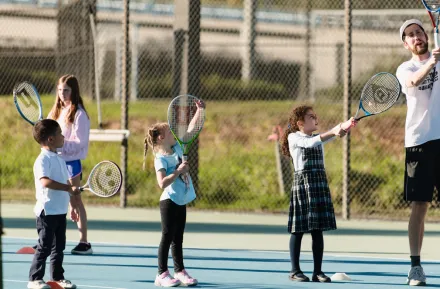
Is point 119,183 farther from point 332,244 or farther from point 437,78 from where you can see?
point 332,244

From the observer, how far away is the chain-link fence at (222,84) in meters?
14.1

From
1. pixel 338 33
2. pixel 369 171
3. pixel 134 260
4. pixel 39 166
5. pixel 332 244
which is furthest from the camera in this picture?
pixel 338 33

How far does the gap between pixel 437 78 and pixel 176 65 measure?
6.16 m

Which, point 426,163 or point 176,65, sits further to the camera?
point 176,65

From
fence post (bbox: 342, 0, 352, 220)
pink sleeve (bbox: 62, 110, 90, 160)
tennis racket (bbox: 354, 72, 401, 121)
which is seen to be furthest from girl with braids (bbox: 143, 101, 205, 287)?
fence post (bbox: 342, 0, 352, 220)

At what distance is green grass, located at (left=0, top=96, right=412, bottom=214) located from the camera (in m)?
13.8

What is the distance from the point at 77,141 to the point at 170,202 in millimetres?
1617

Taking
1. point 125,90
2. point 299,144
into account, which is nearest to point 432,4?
point 299,144

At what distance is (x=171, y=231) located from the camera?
8.30 metres

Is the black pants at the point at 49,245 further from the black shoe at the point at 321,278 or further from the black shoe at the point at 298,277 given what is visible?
the black shoe at the point at 321,278

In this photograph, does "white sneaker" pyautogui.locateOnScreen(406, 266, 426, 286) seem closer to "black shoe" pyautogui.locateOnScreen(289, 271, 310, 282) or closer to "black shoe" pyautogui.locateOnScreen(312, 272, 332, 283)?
"black shoe" pyautogui.locateOnScreen(312, 272, 332, 283)

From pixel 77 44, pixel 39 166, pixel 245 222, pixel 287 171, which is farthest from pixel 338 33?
pixel 39 166

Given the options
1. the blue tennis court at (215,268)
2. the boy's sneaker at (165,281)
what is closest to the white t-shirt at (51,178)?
the blue tennis court at (215,268)

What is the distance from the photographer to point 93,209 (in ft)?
46.2
